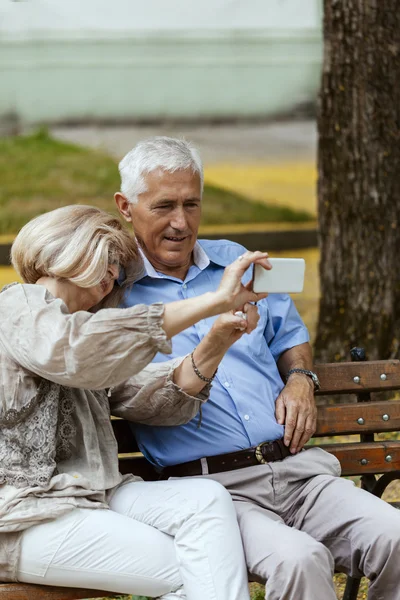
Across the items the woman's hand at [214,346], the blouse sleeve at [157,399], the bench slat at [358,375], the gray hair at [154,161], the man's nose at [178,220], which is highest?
the gray hair at [154,161]

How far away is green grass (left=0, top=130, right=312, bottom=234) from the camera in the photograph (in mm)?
7535

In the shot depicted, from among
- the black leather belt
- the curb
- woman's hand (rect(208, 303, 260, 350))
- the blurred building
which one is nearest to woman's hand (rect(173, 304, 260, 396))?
woman's hand (rect(208, 303, 260, 350))

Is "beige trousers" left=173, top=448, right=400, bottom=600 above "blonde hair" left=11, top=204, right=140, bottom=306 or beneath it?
beneath

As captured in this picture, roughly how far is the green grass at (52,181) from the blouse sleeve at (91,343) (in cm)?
515

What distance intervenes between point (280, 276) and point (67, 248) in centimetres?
63

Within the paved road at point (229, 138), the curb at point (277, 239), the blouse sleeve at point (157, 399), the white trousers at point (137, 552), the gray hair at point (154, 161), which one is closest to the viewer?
the white trousers at point (137, 552)

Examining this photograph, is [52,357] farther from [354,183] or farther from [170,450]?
[354,183]

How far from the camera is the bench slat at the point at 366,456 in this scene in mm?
3418

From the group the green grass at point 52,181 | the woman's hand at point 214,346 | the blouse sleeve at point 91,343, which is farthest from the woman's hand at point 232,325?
the green grass at point 52,181

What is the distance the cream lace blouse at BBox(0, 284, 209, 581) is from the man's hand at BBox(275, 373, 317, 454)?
350 mm

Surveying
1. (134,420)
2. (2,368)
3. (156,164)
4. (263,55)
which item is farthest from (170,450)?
(263,55)

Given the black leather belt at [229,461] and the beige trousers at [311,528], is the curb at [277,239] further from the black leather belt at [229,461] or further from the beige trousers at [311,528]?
the black leather belt at [229,461]

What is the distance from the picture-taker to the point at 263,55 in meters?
7.77

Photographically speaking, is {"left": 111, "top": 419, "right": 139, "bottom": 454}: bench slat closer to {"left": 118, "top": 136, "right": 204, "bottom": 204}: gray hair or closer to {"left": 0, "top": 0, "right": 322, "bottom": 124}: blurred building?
{"left": 118, "top": 136, "right": 204, "bottom": 204}: gray hair
